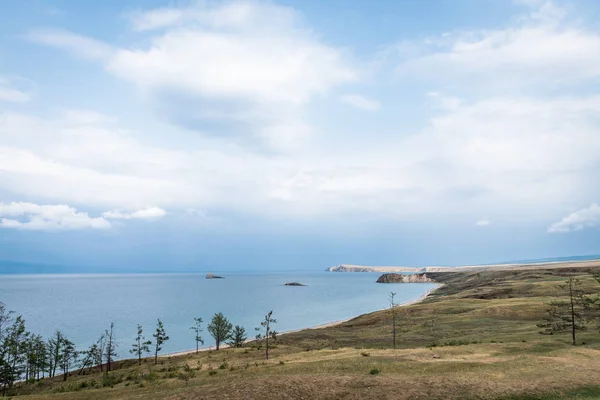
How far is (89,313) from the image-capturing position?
606ft

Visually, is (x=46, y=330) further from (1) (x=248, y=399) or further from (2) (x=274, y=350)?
(1) (x=248, y=399)

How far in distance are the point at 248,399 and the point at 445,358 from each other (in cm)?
2288

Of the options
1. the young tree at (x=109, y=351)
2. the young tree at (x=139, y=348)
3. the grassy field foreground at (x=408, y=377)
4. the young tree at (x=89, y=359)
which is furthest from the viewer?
the young tree at (x=89, y=359)

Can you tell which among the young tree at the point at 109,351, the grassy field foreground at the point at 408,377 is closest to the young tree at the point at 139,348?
the young tree at the point at 109,351

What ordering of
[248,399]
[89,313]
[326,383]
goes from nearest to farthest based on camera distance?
1. [248,399]
2. [326,383]
3. [89,313]

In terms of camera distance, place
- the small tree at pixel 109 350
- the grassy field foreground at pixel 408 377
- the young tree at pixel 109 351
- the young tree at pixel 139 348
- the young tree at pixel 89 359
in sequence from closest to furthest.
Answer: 1. the grassy field foreground at pixel 408 377
2. the young tree at pixel 109 351
3. the small tree at pixel 109 350
4. the young tree at pixel 139 348
5. the young tree at pixel 89 359

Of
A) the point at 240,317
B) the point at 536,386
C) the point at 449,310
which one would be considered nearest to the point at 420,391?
the point at 536,386

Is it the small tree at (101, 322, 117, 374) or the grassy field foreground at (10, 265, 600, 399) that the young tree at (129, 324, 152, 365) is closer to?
the small tree at (101, 322, 117, 374)

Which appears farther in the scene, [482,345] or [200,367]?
[200,367]

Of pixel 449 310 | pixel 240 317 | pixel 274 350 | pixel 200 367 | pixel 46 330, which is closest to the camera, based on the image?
pixel 200 367

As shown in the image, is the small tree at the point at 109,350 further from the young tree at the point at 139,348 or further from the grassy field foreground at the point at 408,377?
the grassy field foreground at the point at 408,377

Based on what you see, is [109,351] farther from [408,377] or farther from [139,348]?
[408,377]

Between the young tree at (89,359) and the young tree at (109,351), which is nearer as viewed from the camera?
the young tree at (109,351)

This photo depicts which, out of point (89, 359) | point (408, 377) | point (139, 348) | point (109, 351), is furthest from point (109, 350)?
point (408, 377)
